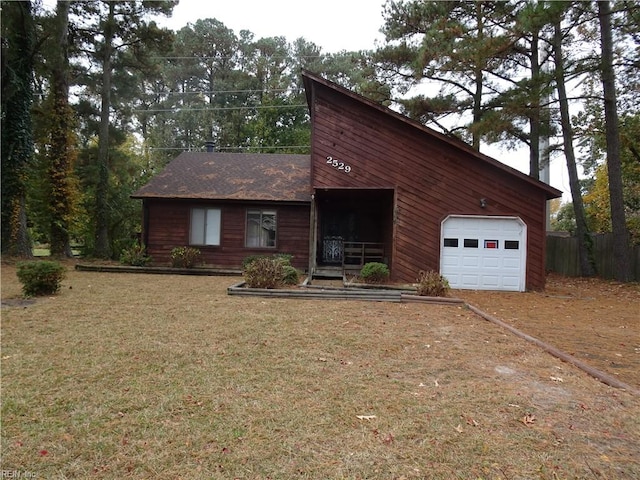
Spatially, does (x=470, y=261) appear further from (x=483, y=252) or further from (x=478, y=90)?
(x=478, y=90)

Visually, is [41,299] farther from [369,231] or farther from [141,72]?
[141,72]

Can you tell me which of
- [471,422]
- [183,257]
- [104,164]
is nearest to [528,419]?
[471,422]

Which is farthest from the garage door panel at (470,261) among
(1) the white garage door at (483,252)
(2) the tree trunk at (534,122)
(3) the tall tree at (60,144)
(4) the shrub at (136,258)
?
(3) the tall tree at (60,144)

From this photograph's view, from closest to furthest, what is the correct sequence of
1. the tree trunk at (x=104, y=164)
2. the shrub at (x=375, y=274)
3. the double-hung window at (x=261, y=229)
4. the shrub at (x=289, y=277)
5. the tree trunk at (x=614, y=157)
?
the shrub at (x=289, y=277)
the shrub at (x=375, y=274)
the tree trunk at (x=614, y=157)
the double-hung window at (x=261, y=229)
the tree trunk at (x=104, y=164)

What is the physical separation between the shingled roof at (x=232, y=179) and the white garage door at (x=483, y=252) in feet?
17.6

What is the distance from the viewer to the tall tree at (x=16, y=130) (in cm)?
1441

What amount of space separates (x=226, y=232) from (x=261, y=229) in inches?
52.9

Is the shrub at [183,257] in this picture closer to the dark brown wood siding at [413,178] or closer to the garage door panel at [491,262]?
the dark brown wood siding at [413,178]

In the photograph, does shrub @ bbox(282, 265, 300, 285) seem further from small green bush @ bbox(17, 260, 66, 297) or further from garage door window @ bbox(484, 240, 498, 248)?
garage door window @ bbox(484, 240, 498, 248)

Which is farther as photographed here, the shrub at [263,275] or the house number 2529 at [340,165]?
the house number 2529 at [340,165]

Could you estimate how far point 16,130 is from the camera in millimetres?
14766

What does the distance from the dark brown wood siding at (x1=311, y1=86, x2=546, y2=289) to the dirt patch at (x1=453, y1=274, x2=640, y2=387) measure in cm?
165

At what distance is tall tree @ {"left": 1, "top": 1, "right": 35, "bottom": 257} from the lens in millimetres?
14414

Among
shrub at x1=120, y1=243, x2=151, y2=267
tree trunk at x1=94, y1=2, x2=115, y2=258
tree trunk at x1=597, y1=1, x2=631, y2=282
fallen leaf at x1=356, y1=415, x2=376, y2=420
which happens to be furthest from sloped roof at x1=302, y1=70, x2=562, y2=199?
tree trunk at x1=94, y1=2, x2=115, y2=258
